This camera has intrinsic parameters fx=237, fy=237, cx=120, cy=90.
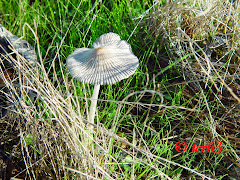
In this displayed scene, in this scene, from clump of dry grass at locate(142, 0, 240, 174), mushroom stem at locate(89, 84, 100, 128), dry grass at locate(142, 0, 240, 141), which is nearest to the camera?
mushroom stem at locate(89, 84, 100, 128)

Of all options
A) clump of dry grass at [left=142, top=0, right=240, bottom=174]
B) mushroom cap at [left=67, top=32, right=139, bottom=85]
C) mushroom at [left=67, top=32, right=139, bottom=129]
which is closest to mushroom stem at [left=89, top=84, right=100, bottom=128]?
mushroom at [left=67, top=32, right=139, bottom=129]

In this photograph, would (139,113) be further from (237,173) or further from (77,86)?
(237,173)

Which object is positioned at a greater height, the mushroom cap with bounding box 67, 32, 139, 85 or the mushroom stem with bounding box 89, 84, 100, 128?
the mushroom cap with bounding box 67, 32, 139, 85

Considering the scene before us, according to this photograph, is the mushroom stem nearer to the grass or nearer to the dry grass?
the grass

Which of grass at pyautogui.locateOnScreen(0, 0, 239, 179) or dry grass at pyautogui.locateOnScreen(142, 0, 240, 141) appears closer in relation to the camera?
grass at pyautogui.locateOnScreen(0, 0, 239, 179)

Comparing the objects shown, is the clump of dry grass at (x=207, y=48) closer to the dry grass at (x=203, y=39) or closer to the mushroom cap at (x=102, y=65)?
the dry grass at (x=203, y=39)

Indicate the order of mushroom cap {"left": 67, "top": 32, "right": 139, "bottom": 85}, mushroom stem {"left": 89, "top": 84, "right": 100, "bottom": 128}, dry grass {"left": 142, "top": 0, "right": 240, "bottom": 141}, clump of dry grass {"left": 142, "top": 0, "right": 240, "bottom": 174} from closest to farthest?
mushroom cap {"left": 67, "top": 32, "right": 139, "bottom": 85} → mushroom stem {"left": 89, "top": 84, "right": 100, "bottom": 128} → clump of dry grass {"left": 142, "top": 0, "right": 240, "bottom": 174} → dry grass {"left": 142, "top": 0, "right": 240, "bottom": 141}

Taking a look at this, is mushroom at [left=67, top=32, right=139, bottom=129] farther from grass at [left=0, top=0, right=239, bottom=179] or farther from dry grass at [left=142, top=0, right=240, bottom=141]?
dry grass at [left=142, top=0, right=240, bottom=141]
